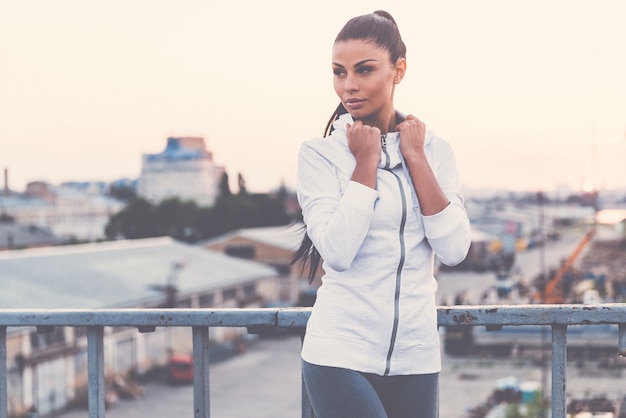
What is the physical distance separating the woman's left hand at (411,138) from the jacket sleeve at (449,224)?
0.27 feet

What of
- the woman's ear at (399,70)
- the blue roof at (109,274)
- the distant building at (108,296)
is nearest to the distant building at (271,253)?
the distant building at (108,296)

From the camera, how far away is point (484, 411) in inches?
910

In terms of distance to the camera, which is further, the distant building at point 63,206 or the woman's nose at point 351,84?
the distant building at point 63,206

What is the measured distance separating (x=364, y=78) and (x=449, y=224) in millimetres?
358

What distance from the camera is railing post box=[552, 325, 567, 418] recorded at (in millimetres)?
1935

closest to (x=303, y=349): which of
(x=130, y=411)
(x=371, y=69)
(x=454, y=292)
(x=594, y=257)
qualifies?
(x=371, y=69)

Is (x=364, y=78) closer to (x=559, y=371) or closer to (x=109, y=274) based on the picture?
(x=559, y=371)

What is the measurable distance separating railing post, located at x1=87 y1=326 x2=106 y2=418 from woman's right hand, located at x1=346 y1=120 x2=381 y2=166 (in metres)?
0.91

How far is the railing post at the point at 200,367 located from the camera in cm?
206

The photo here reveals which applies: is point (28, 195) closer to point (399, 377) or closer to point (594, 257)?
point (594, 257)

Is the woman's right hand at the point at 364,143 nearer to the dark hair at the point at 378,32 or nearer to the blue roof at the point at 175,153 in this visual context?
the dark hair at the point at 378,32

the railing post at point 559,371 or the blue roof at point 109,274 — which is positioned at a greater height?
the railing post at point 559,371

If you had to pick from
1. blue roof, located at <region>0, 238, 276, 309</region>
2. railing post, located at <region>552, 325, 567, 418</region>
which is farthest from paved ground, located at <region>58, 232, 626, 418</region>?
railing post, located at <region>552, 325, 567, 418</region>

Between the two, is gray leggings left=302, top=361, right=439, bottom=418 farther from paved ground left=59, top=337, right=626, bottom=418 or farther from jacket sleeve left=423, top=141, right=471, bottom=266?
paved ground left=59, top=337, right=626, bottom=418
